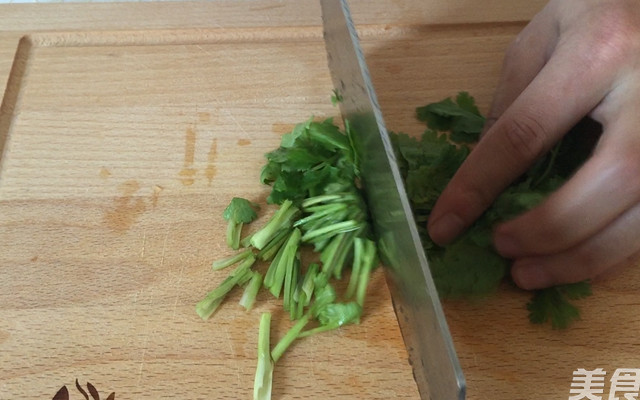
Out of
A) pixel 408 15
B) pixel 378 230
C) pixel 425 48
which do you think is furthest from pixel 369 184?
pixel 408 15

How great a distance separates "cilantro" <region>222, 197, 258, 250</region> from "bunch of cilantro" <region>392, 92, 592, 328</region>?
1.46 ft

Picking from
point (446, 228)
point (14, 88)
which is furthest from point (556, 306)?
point (14, 88)

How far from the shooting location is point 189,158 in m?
1.79

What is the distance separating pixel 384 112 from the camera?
1.90 metres

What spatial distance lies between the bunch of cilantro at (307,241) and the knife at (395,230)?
0.06 m

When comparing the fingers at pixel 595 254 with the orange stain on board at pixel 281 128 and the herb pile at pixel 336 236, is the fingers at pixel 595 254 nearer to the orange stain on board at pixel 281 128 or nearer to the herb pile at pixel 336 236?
the herb pile at pixel 336 236

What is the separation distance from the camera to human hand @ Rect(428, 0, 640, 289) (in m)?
1.39

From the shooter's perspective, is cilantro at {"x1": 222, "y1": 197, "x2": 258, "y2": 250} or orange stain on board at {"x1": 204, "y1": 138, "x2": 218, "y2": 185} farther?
orange stain on board at {"x1": 204, "y1": 138, "x2": 218, "y2": 185}

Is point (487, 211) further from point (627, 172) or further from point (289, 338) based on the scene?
point (289, 338)

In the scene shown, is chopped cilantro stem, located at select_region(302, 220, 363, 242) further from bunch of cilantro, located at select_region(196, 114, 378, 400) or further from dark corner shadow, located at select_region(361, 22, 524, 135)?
dark corner shadow, located at select_region(361, 22, 524, 135)

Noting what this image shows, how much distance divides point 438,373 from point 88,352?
84cm

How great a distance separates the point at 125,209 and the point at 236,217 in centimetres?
33

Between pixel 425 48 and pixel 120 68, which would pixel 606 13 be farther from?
pixel 120 68

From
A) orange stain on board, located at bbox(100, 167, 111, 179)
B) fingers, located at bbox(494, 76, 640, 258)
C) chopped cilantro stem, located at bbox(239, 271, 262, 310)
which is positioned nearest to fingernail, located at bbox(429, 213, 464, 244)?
fingers, located at bbox(494, 76, 640, 258)
